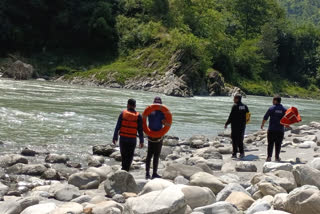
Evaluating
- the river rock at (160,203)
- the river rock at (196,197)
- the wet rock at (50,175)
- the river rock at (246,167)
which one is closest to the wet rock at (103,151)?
the wet rock at (50,175)

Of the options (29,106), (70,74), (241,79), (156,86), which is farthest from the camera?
(241,79)

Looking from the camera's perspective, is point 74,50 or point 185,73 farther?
point 74,50

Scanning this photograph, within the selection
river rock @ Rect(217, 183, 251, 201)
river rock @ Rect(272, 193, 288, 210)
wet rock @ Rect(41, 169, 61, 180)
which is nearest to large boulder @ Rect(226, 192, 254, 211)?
river rock @ Rect(217, 183, 251, 201)

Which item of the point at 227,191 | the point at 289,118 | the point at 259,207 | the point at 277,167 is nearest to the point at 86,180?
the point at 227,191

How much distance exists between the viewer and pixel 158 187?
7.87 m

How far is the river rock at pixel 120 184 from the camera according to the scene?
877 centimetres

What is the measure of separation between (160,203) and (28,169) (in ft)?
18.8

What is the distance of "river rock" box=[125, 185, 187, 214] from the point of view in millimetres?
6516

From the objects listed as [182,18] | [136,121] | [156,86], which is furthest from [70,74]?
[136,121]

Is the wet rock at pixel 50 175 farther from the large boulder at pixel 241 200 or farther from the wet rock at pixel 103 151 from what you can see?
the large boulder at pixel 241 200

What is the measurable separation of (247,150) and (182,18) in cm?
Result: 6480

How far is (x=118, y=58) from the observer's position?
6731 cm

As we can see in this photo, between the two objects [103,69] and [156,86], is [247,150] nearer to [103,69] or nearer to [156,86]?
[156,86]

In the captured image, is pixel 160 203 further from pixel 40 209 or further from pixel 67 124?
pixel 67 124
